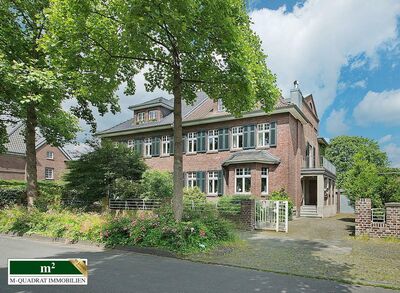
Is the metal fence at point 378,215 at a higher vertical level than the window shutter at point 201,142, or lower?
lower

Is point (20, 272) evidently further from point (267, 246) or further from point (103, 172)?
point (103, 172)

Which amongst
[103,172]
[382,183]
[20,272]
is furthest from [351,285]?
[103,172]

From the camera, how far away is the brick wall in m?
13.1

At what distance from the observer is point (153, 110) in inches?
1235

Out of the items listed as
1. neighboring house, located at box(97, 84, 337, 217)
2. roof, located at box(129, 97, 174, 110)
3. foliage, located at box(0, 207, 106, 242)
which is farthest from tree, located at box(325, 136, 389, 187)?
foliage, located at box(0, 207, 106, 242)

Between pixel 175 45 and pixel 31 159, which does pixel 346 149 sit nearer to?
pixel 31 159

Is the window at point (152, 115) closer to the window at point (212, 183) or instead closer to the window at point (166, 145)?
the window at point (166, 145)

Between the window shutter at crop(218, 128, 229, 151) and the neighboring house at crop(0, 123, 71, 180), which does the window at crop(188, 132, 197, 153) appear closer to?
the window shutter at crop(218, 128, 229, 151)

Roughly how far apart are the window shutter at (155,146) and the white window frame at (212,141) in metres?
5.06

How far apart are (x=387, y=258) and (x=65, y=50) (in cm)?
1087

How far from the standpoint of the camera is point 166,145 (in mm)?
29250

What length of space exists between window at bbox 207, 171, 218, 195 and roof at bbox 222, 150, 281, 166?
1637mm

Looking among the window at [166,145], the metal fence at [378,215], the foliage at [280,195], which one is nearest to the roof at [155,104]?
the window at [166,145]

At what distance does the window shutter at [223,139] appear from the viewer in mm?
25672
